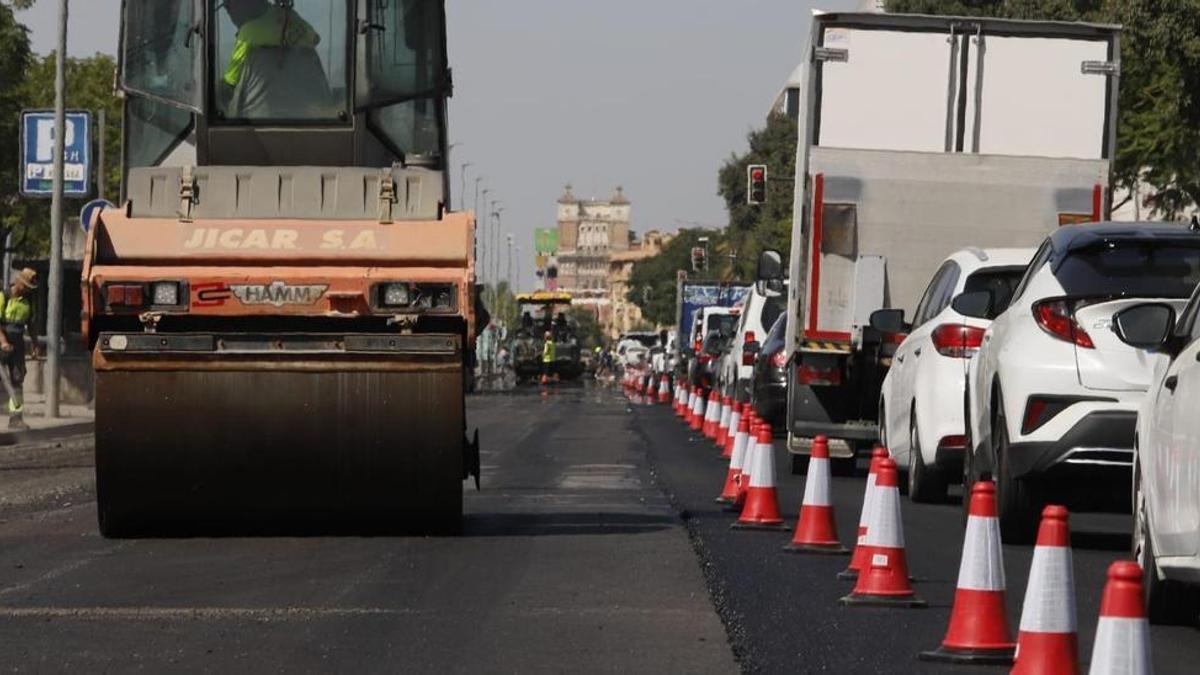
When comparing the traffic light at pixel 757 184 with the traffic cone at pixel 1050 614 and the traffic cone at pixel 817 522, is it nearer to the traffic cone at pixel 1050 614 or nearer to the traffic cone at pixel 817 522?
the traffic cone at pixel 817 522

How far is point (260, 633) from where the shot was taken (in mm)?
9820

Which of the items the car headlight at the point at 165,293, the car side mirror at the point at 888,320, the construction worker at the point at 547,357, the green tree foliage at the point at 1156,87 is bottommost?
the construction worker at the point at 547,357

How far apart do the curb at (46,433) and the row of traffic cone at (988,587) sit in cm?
1684

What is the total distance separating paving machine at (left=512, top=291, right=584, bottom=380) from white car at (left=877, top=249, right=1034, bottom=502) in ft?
212

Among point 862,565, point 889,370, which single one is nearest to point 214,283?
point 862,565

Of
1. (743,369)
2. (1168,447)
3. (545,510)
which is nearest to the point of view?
(1168,447)

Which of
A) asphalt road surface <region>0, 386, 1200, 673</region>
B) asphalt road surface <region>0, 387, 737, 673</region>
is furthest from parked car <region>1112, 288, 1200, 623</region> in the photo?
asphalt road surface <region>0, 387, 737, 673</region>

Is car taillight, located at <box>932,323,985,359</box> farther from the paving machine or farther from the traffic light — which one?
the paving machine

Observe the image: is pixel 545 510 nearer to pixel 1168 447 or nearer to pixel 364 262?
pixel 364 262

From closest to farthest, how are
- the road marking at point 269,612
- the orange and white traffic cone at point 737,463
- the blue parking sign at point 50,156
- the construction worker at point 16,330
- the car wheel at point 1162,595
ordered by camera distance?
the car wheel at point 1162,595 < the road marking at point 269,612 < the orange and white traffic cone at point 737,463 < the construction worker at point 16,330 < the blue parking sign at point 50,156

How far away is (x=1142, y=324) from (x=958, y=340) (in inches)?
233

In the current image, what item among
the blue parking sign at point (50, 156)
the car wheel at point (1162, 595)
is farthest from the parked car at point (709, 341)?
the car wheel at point (1162, 595)

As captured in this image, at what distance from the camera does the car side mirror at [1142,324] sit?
10883 mm

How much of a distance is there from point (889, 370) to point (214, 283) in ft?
24.6
